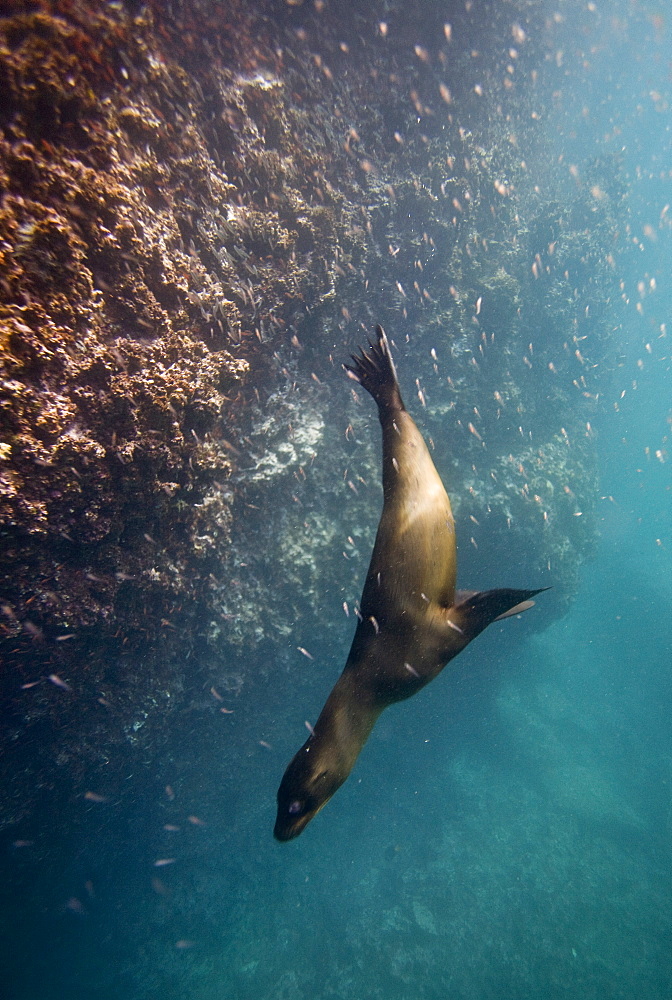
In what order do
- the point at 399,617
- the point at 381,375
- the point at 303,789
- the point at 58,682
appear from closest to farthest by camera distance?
the point at 303,789 < the point at 399,617 < the point at 381,375 < the point at 58,682

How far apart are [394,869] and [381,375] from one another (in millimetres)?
17405

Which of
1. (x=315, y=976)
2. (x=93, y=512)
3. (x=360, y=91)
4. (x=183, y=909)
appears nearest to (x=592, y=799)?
(x=315, y=976)

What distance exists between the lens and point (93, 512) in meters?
4.32

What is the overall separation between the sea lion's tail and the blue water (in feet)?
33.5

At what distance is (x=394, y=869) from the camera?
1345cm

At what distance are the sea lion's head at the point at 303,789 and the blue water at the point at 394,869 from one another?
32.6 feet

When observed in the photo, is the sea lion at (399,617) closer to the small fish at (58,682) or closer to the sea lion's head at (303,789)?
the sea lion's head at (303,789)

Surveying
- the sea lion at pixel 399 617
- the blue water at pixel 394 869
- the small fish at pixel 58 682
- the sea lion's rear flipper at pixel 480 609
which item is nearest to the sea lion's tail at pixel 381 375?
the sea lion at pixel 399 617

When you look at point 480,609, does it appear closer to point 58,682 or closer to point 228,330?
point 228,330

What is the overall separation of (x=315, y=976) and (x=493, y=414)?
57.7ft

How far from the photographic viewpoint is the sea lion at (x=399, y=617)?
4.37ft

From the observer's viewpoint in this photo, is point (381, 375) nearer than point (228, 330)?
Yes

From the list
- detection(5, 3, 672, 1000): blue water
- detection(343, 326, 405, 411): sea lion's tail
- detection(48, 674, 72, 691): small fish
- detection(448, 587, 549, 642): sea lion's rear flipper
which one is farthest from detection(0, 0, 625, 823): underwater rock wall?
detection(5, 3, 672, 1000): blue water

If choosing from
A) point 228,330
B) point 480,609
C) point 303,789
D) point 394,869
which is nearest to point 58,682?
point 228,330
